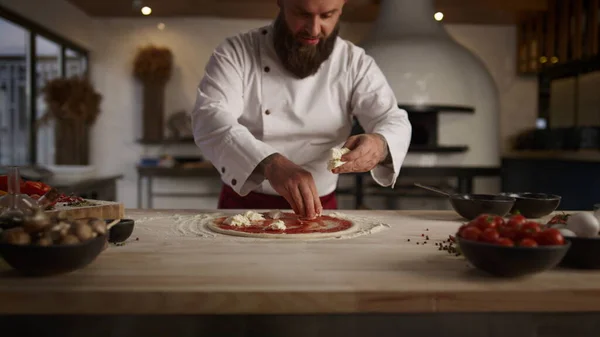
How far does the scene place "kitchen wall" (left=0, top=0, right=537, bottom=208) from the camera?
17.8 feet

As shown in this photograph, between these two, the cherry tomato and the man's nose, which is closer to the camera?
the cherry tomato

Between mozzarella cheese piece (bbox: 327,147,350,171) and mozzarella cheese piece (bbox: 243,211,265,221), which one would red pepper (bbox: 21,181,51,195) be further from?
mozzarella cheese piece (bbox: 327,147,350,171)

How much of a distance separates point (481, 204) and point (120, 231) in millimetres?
898

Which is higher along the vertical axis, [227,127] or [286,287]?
[227,127]

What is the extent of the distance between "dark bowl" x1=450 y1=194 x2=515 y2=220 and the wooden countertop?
1.37ft

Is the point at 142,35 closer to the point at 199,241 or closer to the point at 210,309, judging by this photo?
the point at 199,241

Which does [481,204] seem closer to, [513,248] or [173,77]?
[513,248]

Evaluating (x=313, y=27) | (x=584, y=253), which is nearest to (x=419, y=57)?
(x=313, y=27)

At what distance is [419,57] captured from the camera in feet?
15.2

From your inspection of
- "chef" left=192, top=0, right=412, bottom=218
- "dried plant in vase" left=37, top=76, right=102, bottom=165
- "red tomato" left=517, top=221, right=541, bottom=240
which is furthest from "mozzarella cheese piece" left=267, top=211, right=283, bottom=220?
"dried plant in vase" left=37, top=76, right=102, bottom=165

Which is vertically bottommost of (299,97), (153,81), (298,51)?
(299,97)

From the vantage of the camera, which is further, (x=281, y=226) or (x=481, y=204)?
(x=481, y=204)

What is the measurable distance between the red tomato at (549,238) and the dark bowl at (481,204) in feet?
1.69

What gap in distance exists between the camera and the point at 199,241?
1.15 meters
